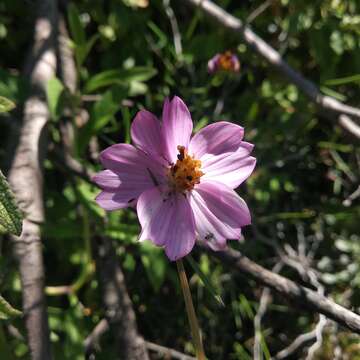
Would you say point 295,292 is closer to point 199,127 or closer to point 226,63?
point 199,127

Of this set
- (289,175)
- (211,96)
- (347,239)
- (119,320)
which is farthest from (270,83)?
(119,320)

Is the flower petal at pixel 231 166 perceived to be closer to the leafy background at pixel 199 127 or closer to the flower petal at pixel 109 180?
the flower petal at pixel 109 180

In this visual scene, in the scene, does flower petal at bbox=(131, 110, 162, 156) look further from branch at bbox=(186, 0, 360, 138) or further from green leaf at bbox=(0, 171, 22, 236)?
branch at bbox=(186, 0, 360, 138)

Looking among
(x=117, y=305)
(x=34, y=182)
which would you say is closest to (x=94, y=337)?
(x=117, y=305)

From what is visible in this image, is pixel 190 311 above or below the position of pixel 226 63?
below

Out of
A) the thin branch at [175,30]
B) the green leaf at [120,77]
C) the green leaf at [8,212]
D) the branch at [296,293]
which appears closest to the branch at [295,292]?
the branch at [296,293]

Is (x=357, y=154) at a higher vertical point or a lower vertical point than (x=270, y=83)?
lower

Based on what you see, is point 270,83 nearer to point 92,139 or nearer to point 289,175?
point 289,175
